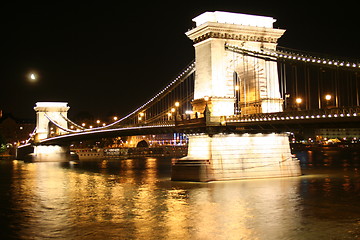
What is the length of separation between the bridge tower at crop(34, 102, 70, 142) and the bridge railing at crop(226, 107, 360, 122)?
205ft

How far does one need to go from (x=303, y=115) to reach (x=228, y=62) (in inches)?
→ 380

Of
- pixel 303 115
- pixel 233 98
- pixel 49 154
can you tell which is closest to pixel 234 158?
pixel 233 98

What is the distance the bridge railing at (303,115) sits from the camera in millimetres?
23578

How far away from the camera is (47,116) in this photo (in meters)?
88.0

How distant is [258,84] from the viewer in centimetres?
3466

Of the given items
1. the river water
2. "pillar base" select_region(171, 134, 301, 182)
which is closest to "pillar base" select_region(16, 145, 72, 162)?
the river water

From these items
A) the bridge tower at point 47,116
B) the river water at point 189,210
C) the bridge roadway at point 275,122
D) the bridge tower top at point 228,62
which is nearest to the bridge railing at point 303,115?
the bridge roadway at point 275,122

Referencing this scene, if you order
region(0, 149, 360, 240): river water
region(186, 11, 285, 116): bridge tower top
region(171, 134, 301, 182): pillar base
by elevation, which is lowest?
region(0, 149, 360, 240): river water

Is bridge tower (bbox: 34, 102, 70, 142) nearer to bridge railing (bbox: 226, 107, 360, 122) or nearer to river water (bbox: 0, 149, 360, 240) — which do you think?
river water (bbox: 0, 149, 360, 240)

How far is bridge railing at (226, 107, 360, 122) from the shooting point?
23578 mm

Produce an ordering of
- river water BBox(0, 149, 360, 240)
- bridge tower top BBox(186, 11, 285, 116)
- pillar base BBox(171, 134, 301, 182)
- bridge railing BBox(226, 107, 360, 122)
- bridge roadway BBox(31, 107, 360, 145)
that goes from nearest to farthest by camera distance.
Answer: river water BBox(0, 149, 360, 240) < bridge railing BBox(226, 107, 360, 122) < bridge roadway BBox(31, 107, 360, 145) < pillar base BBox(171, 134, 301, 182) < bridge tower top BBox(186, 11, 285, 116)

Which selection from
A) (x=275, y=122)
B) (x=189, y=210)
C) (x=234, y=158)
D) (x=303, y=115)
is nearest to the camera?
(x=189, y=210)

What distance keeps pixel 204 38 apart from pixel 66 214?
55.1 ft

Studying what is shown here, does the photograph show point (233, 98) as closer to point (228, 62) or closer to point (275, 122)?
point (228, 62)
